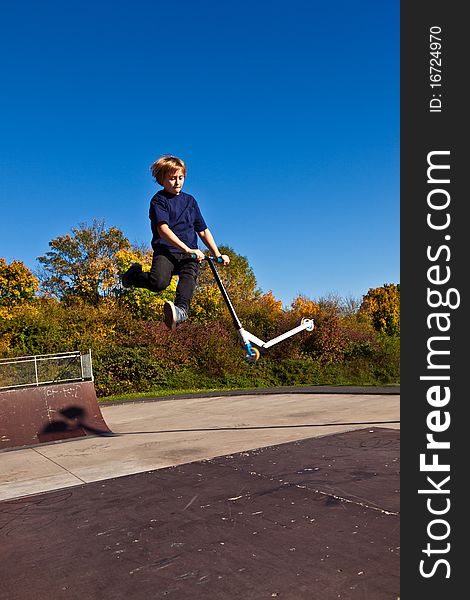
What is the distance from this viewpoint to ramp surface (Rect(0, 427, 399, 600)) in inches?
152

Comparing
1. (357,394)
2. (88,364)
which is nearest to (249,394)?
(357,394)

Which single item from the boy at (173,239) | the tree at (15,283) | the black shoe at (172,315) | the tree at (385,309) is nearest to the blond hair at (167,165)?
the boy at (173,239)

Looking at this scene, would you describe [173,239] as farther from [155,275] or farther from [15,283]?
[15,283]

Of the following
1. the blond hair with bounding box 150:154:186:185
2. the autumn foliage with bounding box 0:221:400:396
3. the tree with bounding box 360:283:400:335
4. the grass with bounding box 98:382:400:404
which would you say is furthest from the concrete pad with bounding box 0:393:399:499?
the tree with bounding box 360:283:400:335

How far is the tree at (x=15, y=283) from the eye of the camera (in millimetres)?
23656

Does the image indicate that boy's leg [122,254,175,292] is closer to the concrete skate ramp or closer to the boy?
the boy

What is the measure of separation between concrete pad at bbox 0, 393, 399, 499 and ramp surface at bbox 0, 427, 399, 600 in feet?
2.54

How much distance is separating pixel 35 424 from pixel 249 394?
7402 mm

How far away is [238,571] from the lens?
4.07 m

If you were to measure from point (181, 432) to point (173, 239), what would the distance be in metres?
7.42

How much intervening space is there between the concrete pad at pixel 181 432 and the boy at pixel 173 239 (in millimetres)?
4029

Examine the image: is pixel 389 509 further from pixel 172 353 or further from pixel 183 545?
pixel 172 353

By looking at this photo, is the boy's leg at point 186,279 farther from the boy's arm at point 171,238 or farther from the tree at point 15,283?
the tree at point 15,283

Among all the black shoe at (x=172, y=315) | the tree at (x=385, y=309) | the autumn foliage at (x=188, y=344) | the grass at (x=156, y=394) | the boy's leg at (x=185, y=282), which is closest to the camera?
the black shoe at (x=172, y=315)
